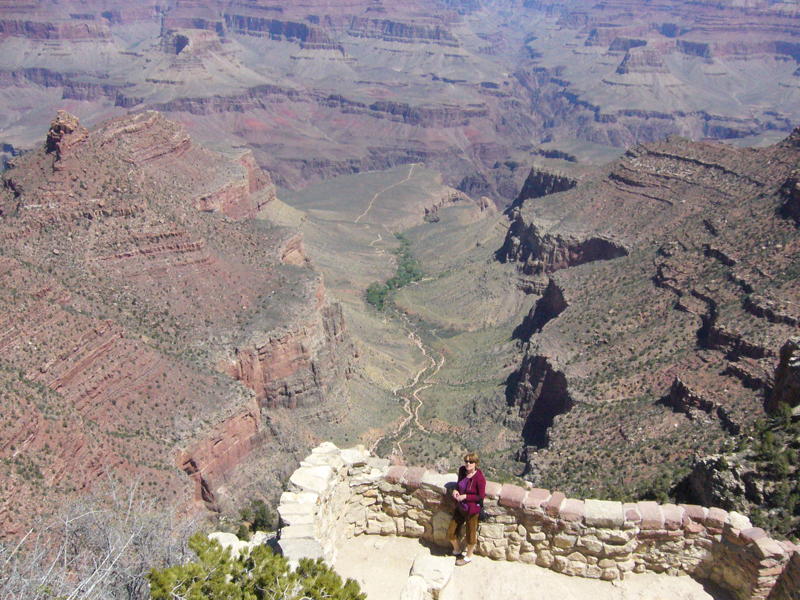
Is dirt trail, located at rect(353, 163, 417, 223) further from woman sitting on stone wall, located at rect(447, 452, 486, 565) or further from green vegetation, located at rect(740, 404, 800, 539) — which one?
woman sitting on stone wall, located at rect(447, 452, 486, 565)

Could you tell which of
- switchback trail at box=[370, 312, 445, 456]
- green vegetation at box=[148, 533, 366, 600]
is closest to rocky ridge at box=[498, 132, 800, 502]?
switchback trail at box=[370, 312, 445, 456]

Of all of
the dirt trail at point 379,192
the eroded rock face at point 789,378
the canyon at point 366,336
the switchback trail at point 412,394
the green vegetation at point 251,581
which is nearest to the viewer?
the green vegetation at point 251,581

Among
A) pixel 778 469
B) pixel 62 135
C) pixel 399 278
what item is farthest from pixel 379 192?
pixel 778 469

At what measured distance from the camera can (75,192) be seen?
54625 millimetres

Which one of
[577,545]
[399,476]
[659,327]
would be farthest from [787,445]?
[659,327]

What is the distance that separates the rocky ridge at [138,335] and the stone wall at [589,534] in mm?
14104

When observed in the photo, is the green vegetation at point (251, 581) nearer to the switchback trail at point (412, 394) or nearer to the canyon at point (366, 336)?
the canyon at point (366, 336)

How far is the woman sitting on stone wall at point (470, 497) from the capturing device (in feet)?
63.3

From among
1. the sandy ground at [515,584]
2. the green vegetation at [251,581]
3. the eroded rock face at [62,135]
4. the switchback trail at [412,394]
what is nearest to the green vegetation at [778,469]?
the sandy ground at [515,584]

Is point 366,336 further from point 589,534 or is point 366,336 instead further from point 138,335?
point 589,534

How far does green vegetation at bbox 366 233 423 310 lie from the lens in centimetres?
9638

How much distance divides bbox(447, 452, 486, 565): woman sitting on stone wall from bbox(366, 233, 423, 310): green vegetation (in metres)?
74.1

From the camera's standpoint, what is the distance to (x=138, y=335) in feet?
159

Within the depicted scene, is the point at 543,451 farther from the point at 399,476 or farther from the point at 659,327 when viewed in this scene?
the point at 399,476
